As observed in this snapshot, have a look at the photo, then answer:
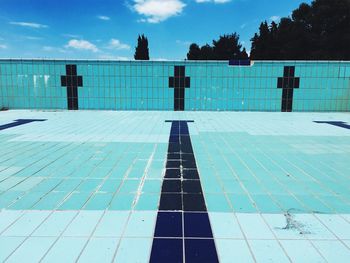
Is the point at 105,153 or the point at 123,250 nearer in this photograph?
the point at 123,250

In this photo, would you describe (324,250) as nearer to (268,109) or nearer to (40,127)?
(40,127)

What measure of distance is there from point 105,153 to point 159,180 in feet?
6.03

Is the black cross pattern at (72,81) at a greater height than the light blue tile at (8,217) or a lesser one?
greater

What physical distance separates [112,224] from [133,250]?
19.1 inches

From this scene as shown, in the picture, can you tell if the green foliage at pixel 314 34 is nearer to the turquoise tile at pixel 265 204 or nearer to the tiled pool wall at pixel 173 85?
the tiled pool wall at pixel 173 85

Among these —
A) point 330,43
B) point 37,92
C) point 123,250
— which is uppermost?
point 330,43

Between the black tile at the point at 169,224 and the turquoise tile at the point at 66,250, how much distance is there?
0.66 m

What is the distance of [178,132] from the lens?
7.52 meters

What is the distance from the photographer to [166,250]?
7.07 feet

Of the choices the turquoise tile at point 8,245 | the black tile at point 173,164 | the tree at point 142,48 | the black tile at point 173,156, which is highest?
the tree at point 142,48

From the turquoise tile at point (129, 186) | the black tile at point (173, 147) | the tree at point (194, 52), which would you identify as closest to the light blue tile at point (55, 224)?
the turquoise tile at point (129, 186)

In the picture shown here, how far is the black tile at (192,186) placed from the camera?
338cm

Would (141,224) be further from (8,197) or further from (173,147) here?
(173,147)

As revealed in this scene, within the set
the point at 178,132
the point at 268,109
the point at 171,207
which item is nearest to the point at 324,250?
the point at 171,207
